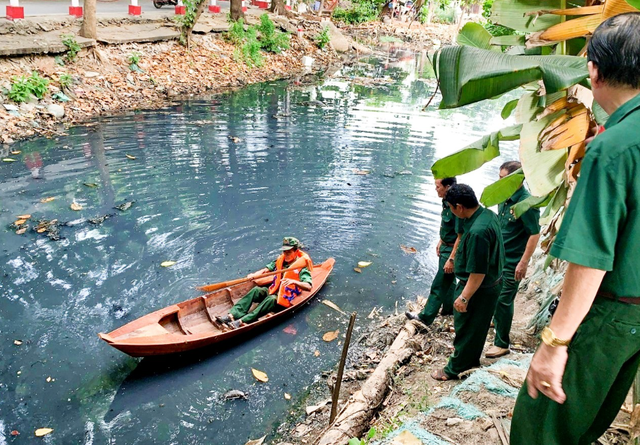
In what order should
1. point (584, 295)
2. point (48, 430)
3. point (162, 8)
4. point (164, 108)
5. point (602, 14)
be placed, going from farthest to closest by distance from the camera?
point (162, 8), point (164, 108), point (48, 430), point (602, 14), point (584, 295)

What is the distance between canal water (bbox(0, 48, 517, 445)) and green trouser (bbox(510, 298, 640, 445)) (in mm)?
3483

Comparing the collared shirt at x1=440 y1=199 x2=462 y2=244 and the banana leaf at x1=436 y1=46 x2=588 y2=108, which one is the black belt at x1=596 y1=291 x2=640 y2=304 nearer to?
the banana leaf at x1=436 y1=46 x2=588 y2=108

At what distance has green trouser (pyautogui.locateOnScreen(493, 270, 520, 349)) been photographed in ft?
16.0

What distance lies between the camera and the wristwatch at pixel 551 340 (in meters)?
1.85

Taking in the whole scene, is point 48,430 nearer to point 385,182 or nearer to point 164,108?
point 385,182

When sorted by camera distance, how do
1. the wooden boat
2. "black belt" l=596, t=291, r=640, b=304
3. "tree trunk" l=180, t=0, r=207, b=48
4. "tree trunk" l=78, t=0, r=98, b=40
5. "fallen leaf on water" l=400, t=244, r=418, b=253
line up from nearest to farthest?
"black belt" l=596, t=291, r=640, b=304
the wooden boat
"fallen leaf on water" l=400, t=244, r=418, b=253
"tree trunk" l=78, t=0, r=98, b=40
"tree trunk" l=180, t=0, r=207, b=48

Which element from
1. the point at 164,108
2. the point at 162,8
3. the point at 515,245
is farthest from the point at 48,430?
the point at 162,8

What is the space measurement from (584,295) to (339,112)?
1546cm

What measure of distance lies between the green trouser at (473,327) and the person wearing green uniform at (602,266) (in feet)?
6.90

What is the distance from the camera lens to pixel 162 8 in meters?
21.6

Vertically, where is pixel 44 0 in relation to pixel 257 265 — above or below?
above

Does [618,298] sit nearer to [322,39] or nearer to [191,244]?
[191,244]

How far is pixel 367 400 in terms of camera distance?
173 inches

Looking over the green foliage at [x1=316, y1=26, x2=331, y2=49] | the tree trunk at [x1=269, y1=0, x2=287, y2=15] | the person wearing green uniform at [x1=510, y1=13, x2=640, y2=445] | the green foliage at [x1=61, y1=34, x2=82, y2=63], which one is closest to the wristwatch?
the person wearing green uniform at [x1=510, y1=13, x2=640, y2=445]
